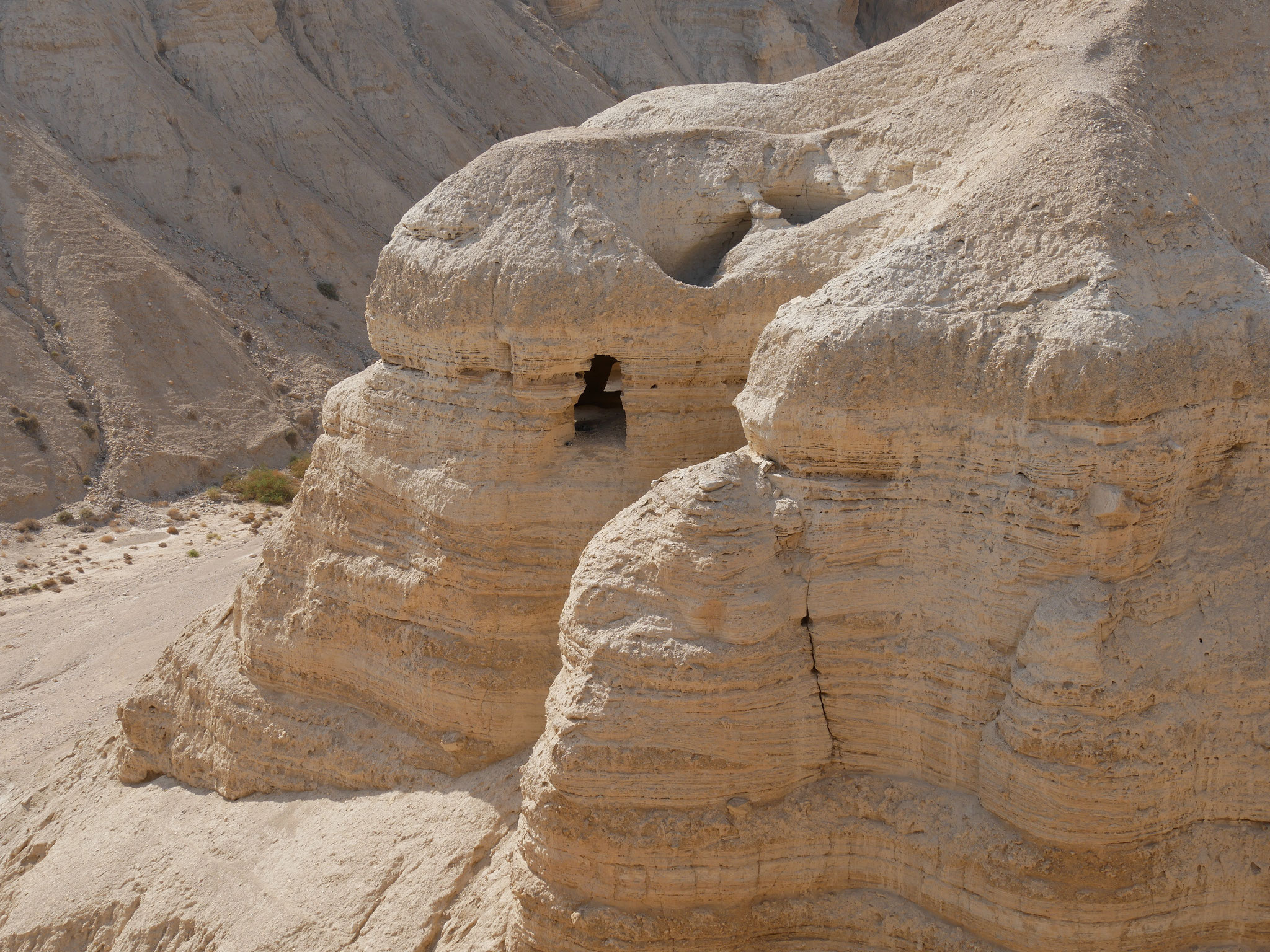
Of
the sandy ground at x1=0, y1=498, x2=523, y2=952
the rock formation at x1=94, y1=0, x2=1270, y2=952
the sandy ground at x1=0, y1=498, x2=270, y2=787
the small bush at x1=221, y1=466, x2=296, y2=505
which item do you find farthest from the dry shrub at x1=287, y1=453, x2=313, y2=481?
the rock formation at x1=94, y1=0, x2=1270, y2=952

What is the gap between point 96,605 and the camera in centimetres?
2212

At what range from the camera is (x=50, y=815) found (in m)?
13.6

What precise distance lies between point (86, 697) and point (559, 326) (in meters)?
11.7

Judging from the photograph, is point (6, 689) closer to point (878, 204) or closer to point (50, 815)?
point (50, 815)

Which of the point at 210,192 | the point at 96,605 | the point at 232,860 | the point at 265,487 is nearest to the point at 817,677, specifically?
the point at 232,860

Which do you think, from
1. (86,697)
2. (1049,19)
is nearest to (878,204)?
(1049,19)

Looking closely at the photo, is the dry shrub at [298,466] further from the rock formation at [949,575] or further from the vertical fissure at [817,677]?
the vertical fissure at [817,677]

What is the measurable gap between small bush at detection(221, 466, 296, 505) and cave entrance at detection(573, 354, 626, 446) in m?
16.5

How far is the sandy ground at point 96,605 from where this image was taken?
18.0 metres

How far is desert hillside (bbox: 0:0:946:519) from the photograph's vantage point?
2825cm

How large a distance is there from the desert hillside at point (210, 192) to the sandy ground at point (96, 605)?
1.52 meters

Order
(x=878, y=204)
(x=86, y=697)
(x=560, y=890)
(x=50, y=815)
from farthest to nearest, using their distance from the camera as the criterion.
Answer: (x=86, y=697), (x=50, y=815), (x=878, y=204), (x=560, y=890)

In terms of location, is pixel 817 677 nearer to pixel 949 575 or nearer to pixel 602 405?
pixel 949 575

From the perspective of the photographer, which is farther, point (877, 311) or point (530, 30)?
point (530, 30)
